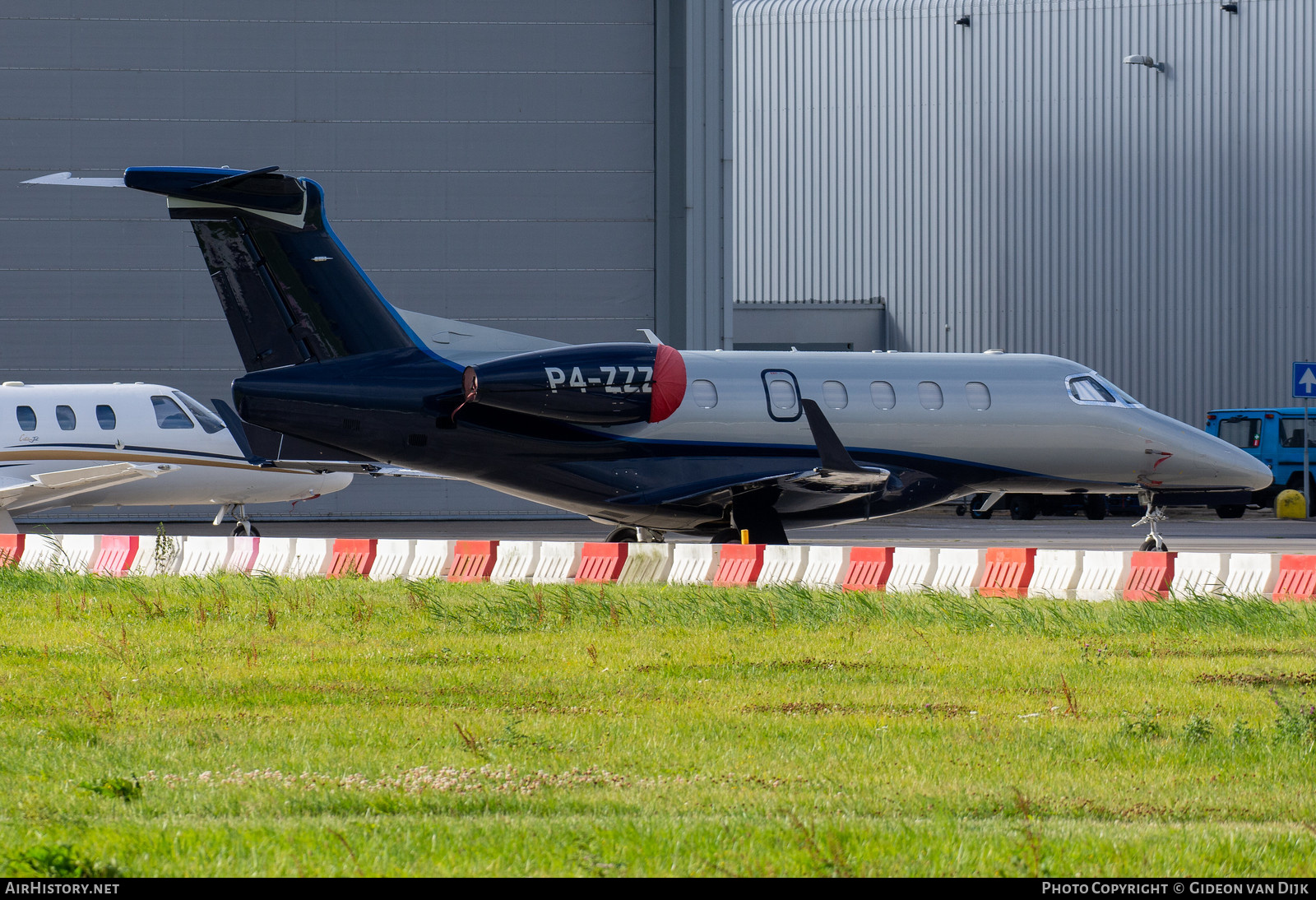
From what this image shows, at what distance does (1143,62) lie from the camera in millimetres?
39312

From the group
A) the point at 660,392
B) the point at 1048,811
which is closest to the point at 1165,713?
the point at 1048,811

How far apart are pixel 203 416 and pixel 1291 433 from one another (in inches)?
968

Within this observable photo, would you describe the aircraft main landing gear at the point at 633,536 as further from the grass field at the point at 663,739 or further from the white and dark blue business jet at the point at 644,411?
the grass field at the point at 663,739

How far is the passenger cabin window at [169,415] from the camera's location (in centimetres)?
2414

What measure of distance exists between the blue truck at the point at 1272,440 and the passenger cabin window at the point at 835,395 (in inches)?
753

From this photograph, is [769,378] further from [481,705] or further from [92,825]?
[92,825]

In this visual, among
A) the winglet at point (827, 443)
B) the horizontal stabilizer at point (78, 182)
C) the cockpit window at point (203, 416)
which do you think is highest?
the horizontal stabilizer at point (78, 182)

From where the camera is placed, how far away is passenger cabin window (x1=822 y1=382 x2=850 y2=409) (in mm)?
18156

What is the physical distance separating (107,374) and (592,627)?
24742 millimetres

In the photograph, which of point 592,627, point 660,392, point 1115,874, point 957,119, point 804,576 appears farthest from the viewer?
point 957,119

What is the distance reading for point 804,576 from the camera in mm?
14258

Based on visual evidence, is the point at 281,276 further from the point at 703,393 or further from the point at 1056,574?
the point at 1056,574

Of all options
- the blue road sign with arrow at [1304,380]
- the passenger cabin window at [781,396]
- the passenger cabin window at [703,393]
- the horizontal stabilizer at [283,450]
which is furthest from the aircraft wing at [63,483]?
the blue road sign with arrow at [1304,380]

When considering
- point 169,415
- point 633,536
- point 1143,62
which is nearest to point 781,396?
point 633,536
